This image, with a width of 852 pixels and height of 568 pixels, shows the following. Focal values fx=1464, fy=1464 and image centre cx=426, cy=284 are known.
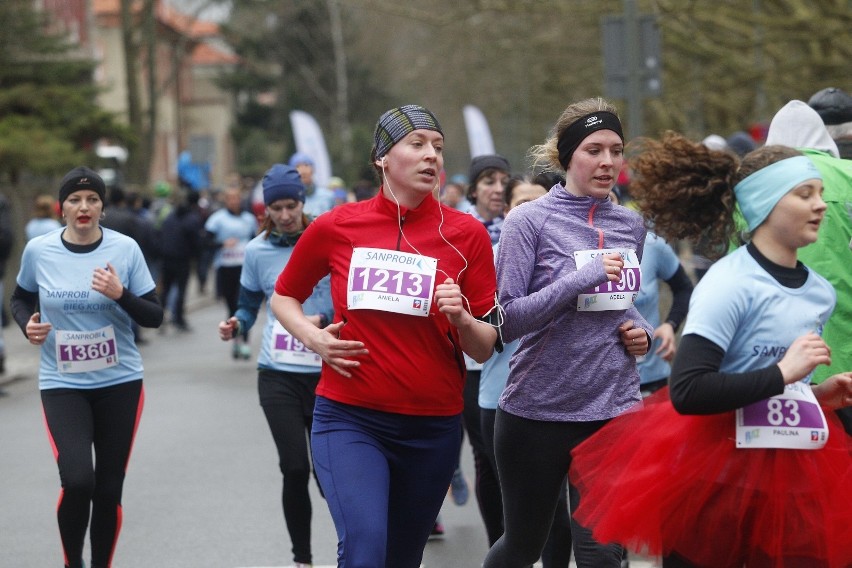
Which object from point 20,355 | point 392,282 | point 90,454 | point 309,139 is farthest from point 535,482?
point 309,139

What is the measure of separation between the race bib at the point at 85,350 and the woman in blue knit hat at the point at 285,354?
501 mm

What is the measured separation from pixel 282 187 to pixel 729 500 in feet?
12.1

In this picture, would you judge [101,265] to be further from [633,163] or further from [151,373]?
[151,373]

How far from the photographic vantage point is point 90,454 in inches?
242

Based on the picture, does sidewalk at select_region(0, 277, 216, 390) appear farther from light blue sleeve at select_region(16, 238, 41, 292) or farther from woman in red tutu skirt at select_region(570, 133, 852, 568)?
woman in red tutu skirt at select_region(570, 133, 852, 568)

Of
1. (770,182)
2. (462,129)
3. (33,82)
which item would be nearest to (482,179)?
(770,182)

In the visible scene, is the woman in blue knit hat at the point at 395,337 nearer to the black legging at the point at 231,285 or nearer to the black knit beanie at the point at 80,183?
the black knit beanie at the point at 80,183

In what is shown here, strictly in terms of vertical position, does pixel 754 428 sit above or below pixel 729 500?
above

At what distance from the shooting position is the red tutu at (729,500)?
388cm

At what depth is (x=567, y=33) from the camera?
29.7 metres

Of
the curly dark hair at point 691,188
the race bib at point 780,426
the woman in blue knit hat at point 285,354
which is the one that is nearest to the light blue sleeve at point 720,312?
the race bib at point 780,426

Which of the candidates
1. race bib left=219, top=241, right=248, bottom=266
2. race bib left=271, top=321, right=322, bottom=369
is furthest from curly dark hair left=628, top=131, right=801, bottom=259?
race bib left=219, top=241, right=248, bottom=266

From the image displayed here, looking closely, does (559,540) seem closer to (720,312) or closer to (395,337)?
(395,337)

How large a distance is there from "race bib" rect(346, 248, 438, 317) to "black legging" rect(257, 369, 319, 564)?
210cm
